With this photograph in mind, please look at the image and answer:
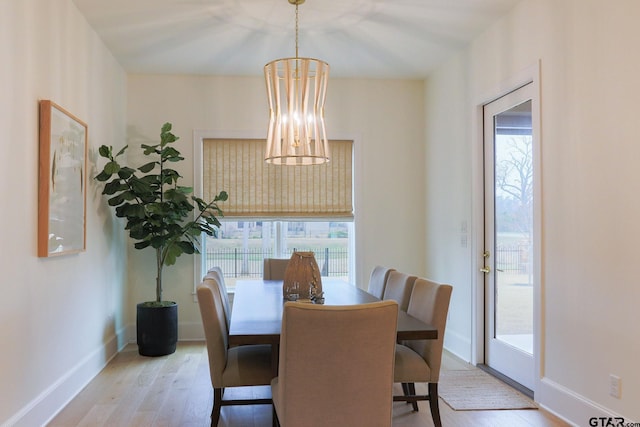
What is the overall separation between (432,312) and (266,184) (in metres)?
3.17

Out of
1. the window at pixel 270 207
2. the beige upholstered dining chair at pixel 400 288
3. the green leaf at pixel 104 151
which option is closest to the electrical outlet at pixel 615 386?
the beige upholstered dining chair at pixel 400 288

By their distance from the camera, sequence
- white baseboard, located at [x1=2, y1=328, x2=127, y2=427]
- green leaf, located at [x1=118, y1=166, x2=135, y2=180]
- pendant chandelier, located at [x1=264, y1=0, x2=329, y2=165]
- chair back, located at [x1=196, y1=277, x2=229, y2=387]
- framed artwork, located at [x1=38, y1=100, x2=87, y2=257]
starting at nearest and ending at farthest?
chair back, located at [x1=196, y1=277, x2=229, y2=387] < white baseboard, located at [x1=2, y1=328, x2=127, y2=427] < framed artwork, located at [x1=38, y1=100, x2=87, y2=257] < pendant chandelier, located at [x1=264, y1=0, x2=329, y2=165] < green leaf, located at [x1=118, y1=166, x2=135, y2=180]

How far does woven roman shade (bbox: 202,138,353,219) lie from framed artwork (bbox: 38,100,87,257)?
1.75 m

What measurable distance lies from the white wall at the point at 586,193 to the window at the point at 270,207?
7.58 feet

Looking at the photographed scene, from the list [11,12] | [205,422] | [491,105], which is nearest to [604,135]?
[491,105]

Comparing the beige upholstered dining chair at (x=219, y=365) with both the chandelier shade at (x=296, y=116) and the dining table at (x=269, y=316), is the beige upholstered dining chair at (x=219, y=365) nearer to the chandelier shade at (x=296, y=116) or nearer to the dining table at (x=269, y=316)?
the dining table at (x=269, y=316)

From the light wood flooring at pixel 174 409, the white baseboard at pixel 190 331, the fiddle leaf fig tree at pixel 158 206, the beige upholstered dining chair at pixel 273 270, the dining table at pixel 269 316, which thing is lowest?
the light wood flooring at pixel 174 409

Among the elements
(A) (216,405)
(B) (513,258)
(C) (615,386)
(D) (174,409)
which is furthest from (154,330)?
(C) (615,386)

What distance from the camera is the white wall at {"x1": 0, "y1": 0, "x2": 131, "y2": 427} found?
8.77 feet

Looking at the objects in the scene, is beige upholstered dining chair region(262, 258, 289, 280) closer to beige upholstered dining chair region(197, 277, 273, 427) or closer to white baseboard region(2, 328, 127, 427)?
white baseboard region(2, 328, 127, 427)

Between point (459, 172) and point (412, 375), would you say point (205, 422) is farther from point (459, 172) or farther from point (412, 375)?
point (459, 172)

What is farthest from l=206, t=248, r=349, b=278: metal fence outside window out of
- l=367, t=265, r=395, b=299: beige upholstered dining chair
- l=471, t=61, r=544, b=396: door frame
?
l=471, t=61, r=544, b=396: door frame

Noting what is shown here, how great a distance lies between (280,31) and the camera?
419cm

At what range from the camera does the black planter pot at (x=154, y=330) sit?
A: 463 cm
